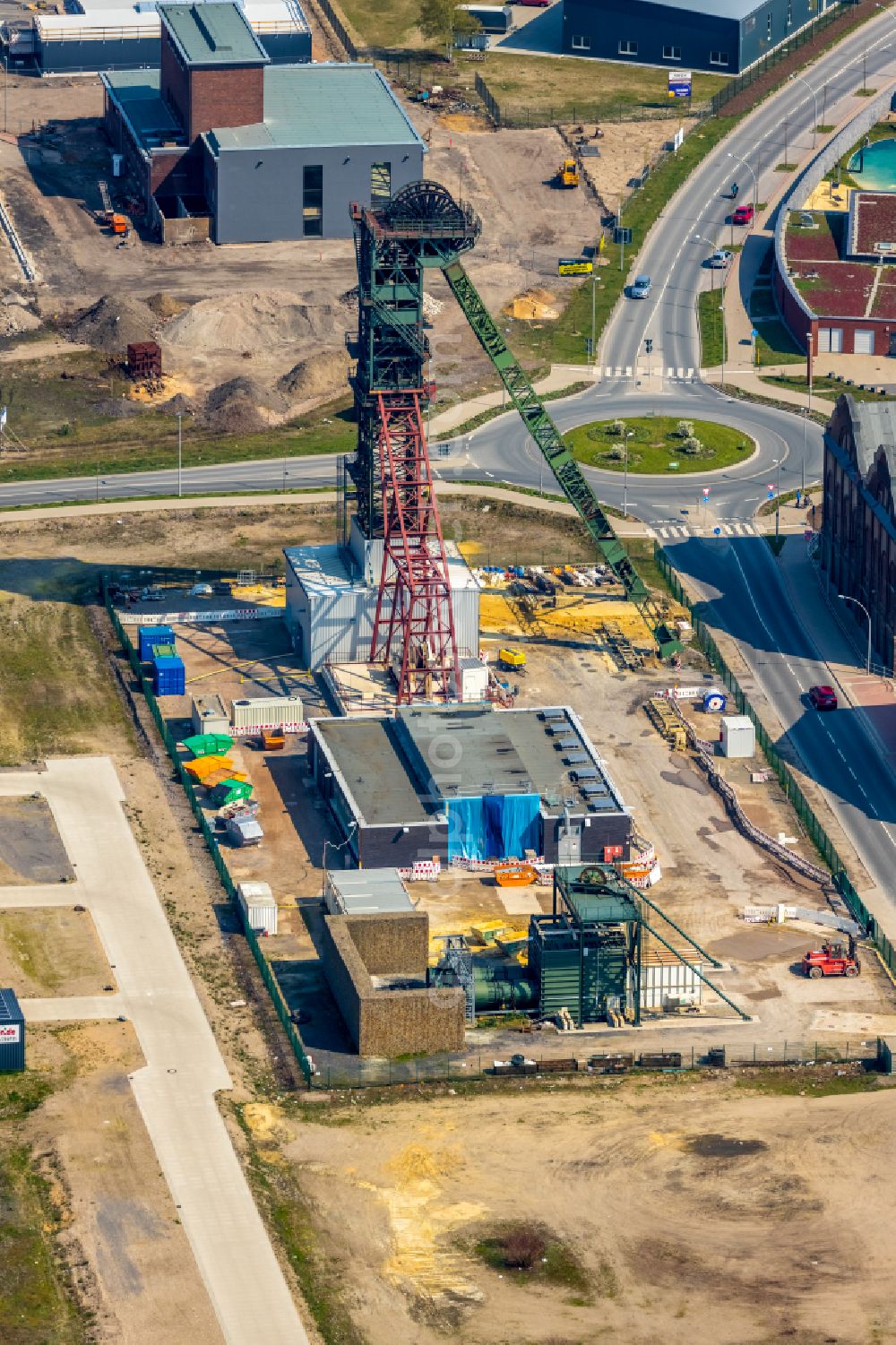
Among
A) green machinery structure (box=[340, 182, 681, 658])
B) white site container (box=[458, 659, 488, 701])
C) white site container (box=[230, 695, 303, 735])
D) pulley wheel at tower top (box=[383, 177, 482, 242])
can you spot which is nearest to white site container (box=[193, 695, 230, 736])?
white site container (box=[230, 695, 303, 735])

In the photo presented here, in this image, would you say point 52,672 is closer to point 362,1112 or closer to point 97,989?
point 97,989

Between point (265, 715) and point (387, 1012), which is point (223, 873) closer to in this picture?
point (265, 715)

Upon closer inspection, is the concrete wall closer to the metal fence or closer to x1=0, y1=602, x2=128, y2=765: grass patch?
the metal fence

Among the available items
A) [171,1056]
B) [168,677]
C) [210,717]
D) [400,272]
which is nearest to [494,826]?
[210,717]

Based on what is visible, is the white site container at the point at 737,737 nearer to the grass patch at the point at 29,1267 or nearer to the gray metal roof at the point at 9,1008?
the gray metal roof at the point at 9,1008

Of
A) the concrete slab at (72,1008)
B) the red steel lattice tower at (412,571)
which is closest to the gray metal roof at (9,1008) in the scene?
the concrete slab at (72,1008)

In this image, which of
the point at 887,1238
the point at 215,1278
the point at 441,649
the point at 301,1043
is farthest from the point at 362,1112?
the point at 441,649
